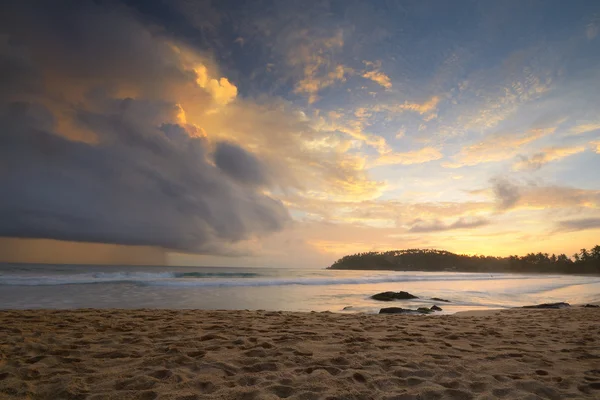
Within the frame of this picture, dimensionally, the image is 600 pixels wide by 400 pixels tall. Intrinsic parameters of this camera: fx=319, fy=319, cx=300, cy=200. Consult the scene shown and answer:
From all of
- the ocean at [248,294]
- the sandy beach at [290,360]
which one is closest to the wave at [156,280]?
the ocean at [248,294]

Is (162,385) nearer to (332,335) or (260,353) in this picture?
(260,353)

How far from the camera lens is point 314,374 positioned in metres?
3.74

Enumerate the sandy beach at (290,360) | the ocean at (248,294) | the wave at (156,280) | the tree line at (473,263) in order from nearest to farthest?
the sandy beach at (290,360), the ocean at (248,294), the wave at (156,280), the tree line at (473,263)

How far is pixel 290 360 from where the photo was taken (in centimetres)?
430

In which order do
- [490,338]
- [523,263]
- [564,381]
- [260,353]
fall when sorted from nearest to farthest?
1. [564,381]
2. [260,353]
3. [490,338]
4. [523,263]

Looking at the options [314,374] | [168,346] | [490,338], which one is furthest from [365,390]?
[490,338]

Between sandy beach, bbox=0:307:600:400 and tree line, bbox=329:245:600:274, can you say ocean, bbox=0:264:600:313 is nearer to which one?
sandy beach, bbox=0:307:600:400

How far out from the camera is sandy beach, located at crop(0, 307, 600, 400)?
3.35 metres

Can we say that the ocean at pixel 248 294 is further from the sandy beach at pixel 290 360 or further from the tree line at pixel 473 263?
the tree line at pixel 473 263

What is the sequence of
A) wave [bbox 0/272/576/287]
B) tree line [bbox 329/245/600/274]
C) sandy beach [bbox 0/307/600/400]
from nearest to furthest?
sandy beach [bbox 0/307/600/400] < wave [bbox 0/272/576/287] < tree line [bbox 329/245/600/274]

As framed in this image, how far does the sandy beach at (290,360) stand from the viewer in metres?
3.35

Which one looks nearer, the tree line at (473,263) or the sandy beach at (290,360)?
the sandy beach at (290,360)

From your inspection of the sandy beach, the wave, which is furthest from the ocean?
the sandy beach

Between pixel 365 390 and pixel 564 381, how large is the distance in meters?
2.38
